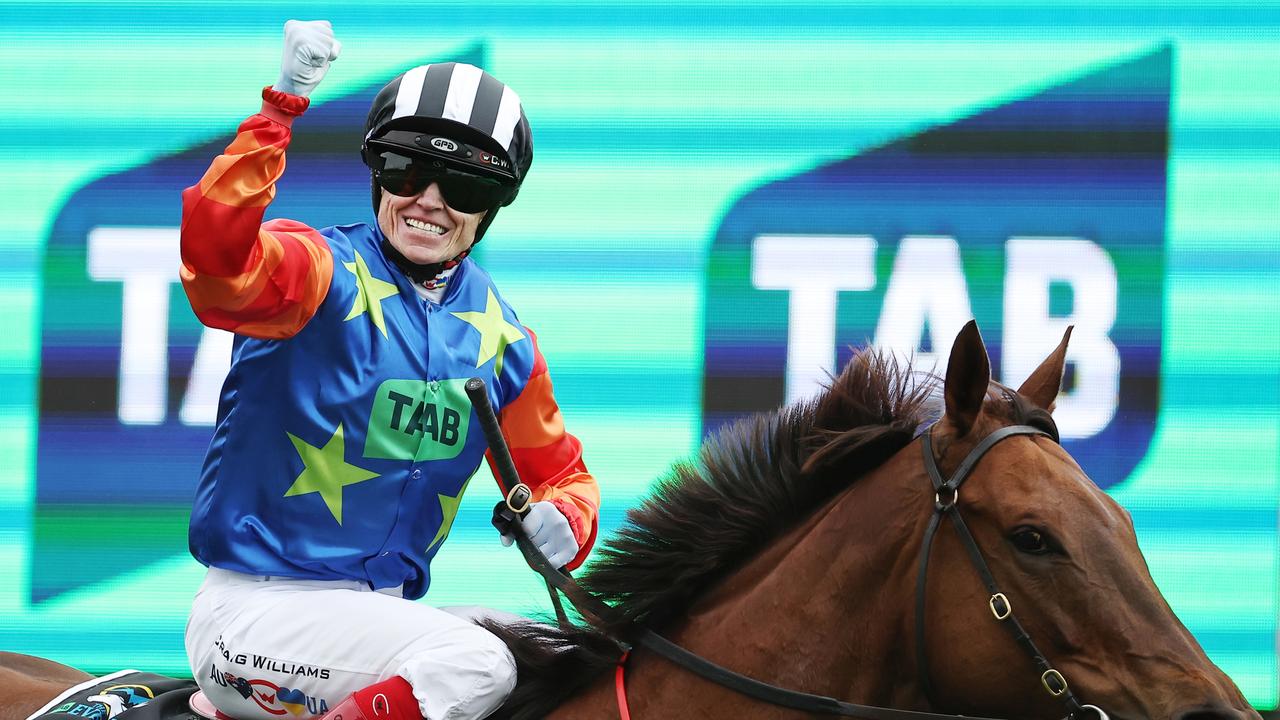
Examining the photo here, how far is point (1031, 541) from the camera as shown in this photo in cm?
155

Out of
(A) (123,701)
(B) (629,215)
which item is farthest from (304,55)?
(B) (629,215)

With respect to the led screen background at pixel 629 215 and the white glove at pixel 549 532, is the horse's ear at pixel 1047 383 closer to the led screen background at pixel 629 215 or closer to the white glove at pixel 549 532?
the white glove at pixel 549 532

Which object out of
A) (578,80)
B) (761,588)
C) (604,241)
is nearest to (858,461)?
(761,588)

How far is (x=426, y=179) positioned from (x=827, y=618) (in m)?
0.96

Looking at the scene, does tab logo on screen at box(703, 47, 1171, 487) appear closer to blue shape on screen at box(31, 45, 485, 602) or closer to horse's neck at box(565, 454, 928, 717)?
blue shape on screen at box(31, 45, 485, 602)

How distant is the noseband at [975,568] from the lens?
4.95 feet

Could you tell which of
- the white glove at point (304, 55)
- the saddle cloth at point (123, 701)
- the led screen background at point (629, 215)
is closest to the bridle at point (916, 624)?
the white glove at point (304, 55)

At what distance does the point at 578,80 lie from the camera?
145 inches

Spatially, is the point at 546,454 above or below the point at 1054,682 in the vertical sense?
above

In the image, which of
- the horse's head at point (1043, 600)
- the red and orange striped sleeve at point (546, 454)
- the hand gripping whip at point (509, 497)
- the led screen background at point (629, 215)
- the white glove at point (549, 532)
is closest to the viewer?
the horse's head at point (1043, 600)

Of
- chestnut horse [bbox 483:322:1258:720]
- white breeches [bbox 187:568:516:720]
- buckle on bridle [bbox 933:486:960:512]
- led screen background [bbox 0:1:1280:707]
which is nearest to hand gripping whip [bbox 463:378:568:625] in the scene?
chestnut horse [bbox 483:322:1258:720]

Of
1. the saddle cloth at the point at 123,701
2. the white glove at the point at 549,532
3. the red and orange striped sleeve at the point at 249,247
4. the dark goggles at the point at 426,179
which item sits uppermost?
the dark goggles at the point at 426,179

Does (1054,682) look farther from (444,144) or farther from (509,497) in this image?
(444,144)

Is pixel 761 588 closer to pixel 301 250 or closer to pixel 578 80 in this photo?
pixel 301 250
